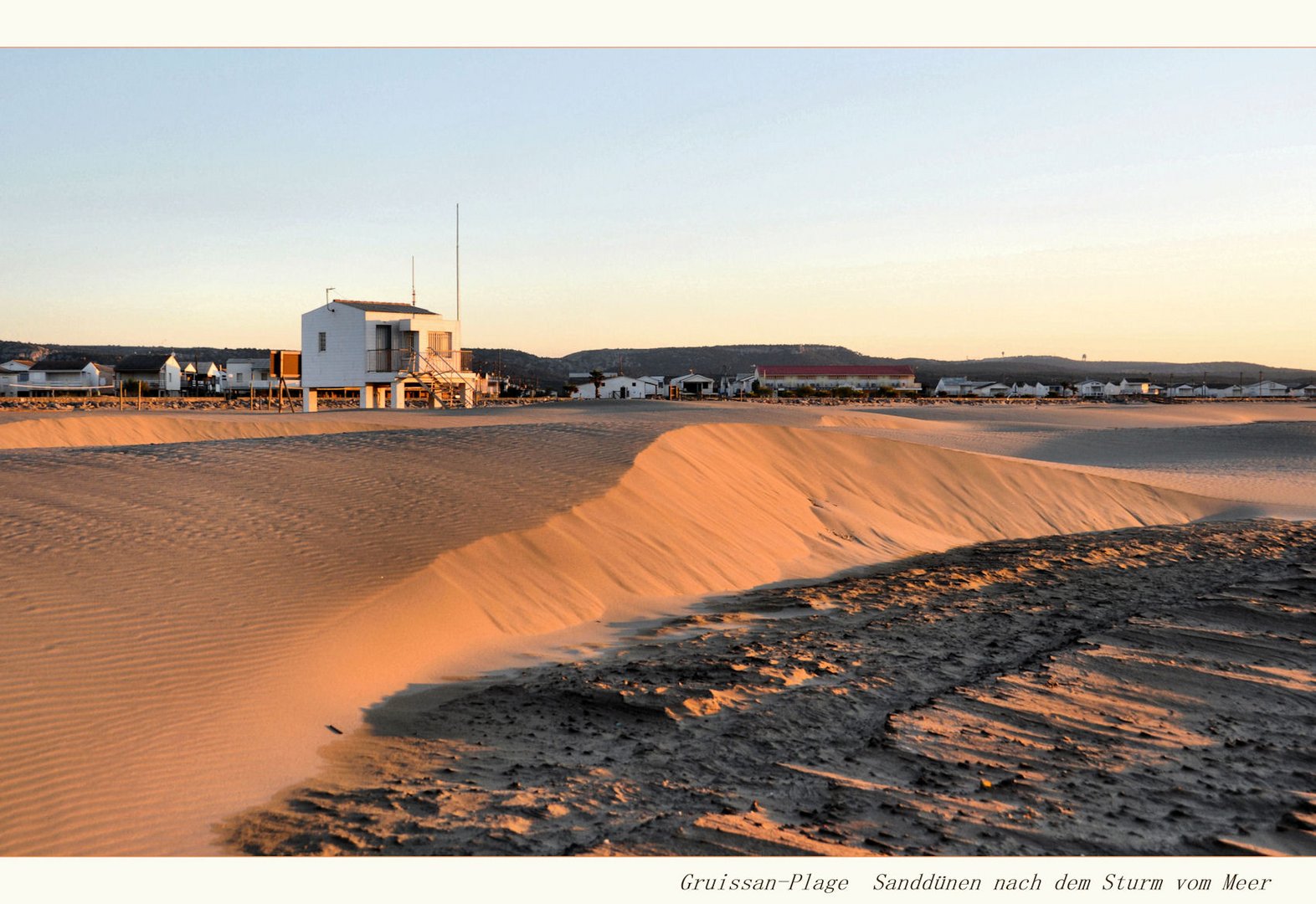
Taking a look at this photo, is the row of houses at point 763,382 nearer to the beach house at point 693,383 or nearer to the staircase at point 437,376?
the beach house at point 693,383

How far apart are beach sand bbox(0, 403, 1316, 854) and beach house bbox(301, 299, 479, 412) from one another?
67.0 feet

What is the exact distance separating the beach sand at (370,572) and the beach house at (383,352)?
804 inches

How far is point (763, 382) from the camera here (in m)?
107

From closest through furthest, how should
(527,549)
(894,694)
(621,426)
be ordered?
(894,694) < (527,549) < (621,426)

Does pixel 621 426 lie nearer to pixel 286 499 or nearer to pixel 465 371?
pixel 286 499

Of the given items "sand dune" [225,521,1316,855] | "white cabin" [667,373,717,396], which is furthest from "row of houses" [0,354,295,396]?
"sand dune" [225,521,1316,855]

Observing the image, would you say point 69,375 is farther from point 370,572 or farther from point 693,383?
point 370,572

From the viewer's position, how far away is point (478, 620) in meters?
9.11

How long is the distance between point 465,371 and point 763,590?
31453 millimetres

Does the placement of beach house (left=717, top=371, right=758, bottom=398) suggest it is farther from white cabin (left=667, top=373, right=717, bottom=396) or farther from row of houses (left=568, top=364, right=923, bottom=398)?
white cabin (left=667, top=373, right=717, bottom=396)

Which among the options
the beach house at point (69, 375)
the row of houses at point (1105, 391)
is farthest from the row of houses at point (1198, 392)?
the beach house at point (69, 375)

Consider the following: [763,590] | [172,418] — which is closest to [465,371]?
[172,418]

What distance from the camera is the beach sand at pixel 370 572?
219 inches

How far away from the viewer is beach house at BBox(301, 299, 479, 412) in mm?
38031
